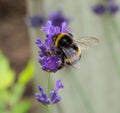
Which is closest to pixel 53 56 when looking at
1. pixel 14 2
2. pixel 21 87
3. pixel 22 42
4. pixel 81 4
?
pixel 21 87

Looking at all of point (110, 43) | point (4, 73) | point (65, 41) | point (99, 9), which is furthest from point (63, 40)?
point (110, 43)

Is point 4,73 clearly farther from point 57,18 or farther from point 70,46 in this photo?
point 57,18

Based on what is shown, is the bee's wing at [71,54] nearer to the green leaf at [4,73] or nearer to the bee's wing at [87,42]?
the bee's wing at [87,42]

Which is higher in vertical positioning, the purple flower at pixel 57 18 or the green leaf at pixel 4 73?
the purple flower at pixel 57 18

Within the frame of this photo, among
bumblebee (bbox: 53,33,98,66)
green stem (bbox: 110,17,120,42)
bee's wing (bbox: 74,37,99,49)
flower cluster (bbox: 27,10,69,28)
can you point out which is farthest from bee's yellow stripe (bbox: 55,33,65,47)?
green stem (bbox: 110,17,120,42)

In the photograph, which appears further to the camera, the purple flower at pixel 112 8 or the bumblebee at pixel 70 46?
the purple flower at pixel 112 8

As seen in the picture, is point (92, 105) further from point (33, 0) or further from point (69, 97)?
point (33, 0)

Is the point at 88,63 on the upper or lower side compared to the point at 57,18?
lower

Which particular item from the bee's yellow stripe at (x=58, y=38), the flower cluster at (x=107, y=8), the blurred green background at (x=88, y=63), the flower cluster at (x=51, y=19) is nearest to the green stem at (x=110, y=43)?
the blurred green background at (x=88, y=63)
